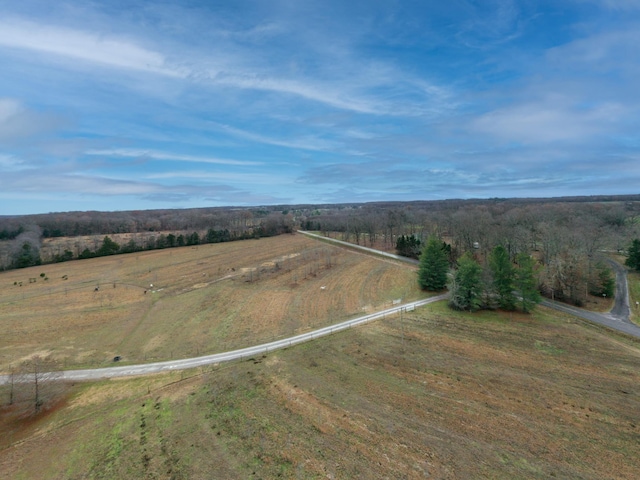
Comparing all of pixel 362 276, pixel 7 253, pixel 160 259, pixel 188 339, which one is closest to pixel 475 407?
pixel 188 339

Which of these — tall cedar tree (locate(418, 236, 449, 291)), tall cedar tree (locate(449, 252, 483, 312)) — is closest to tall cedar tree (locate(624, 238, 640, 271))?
tall cedar tree (locate(418, 236, 449, 291))

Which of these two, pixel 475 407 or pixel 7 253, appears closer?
pixel 475 407

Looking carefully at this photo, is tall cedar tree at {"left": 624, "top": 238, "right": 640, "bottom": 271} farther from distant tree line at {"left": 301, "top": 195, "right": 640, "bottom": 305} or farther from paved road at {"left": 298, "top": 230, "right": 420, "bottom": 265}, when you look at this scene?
paved road at {"left": 298, "top": 230, "right": 420, "bottom": 265}

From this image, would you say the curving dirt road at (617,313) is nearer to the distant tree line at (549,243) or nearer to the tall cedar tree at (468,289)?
the distant tree line at (549,243)

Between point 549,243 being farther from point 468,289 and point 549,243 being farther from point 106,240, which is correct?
point 106,240

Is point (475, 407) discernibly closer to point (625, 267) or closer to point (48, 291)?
point (625, 267)

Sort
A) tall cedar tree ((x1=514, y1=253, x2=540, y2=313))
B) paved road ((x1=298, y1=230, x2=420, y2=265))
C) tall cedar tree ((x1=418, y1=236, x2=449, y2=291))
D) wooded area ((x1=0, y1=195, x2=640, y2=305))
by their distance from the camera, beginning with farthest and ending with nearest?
paved road ((x1=298, y1=230, x2=420, y2=265))
tall cedar tree ((x1=418, y1=236, x2=449, y2=291))
wooded area ((x1=0, y1=195, x2=640, y2=305))
tall cedar tree ((x1=514, y1=253, x2=540, y2=313))

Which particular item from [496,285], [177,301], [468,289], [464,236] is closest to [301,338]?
[177,301]
